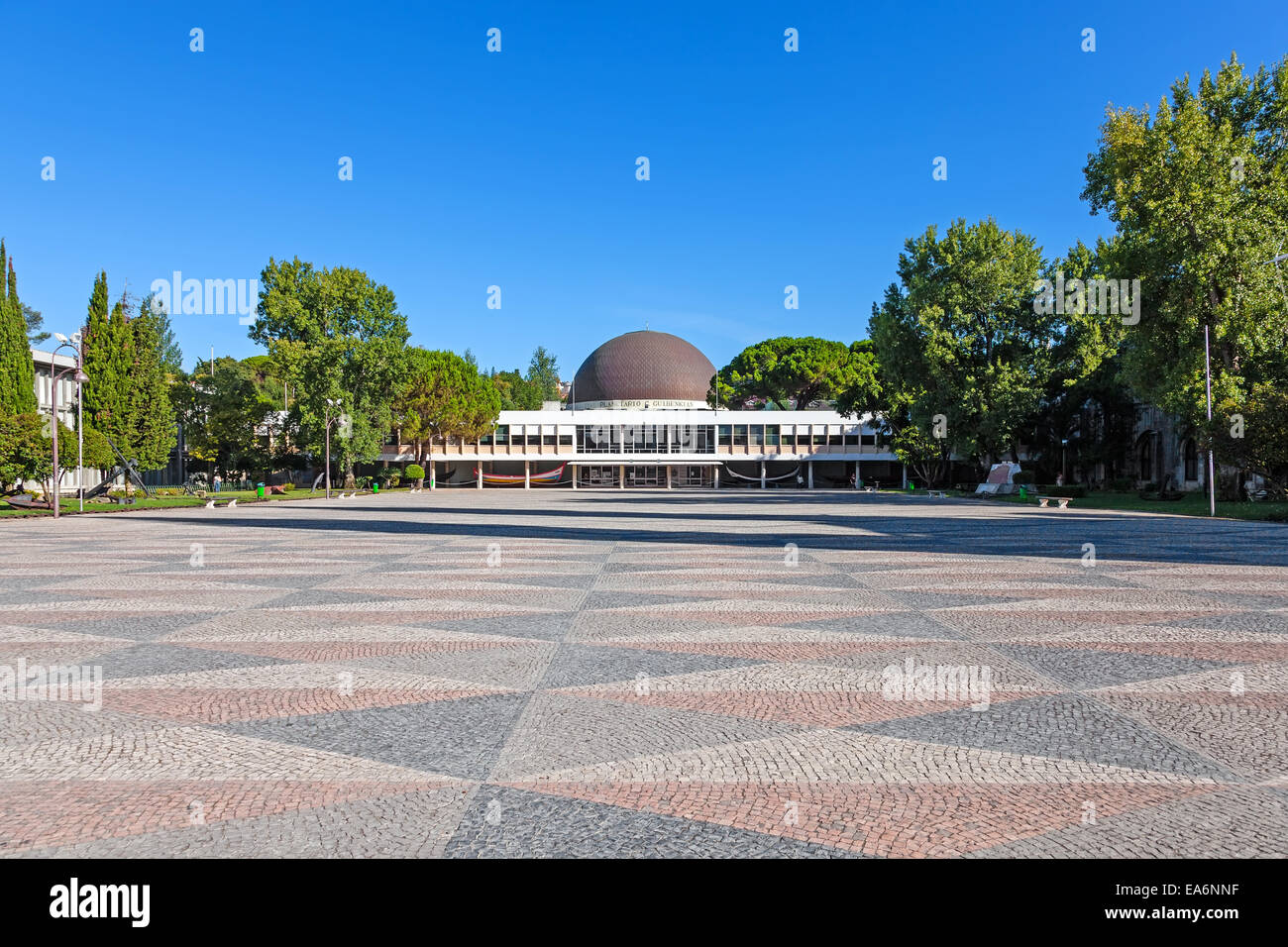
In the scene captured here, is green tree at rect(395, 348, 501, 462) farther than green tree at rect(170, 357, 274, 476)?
Yes

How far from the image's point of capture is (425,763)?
4965 millimetres

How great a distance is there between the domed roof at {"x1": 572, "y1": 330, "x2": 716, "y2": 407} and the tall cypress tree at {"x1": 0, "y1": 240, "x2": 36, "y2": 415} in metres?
72.6

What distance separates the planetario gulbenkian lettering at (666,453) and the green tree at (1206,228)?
49447 millimetres

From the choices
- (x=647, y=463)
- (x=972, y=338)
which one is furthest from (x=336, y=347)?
(x=972, y=338)

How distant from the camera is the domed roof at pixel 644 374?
111062mm

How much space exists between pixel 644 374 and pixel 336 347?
57179mm

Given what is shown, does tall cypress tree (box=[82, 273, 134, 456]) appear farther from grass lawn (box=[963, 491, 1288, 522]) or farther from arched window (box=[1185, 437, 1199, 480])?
arched window (box=[1185, 437, 1199, 480])

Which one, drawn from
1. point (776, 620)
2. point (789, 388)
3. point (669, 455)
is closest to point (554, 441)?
point (669, 455)

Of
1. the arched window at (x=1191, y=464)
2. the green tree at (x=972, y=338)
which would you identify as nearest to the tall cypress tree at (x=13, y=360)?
the green tree at (x=972, y=338)

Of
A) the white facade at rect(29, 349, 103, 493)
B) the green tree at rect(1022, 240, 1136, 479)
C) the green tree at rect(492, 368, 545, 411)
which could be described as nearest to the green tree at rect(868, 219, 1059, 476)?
the green tree at rect(1022, 240, 1136, 479)

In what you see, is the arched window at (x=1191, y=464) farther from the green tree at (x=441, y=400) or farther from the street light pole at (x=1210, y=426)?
the green tree at (x=441, y=400)

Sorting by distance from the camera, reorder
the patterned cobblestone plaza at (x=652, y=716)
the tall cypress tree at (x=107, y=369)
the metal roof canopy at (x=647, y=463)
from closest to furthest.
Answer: the patterned cobblestone plaza at (x=652, y=716) < the tall cypress tree at (x=107, y=369) < the metal roof canopy at (x=647, y=463)

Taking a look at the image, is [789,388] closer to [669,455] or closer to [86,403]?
[669,455]

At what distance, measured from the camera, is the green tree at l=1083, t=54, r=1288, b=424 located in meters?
32.2
